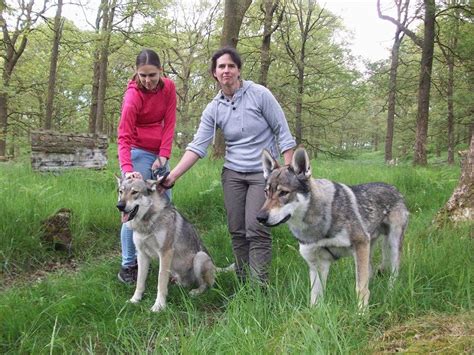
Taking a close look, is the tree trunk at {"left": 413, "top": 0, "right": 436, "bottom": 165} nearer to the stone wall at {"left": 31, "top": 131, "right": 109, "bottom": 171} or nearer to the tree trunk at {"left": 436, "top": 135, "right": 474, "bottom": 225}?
the tree trunk at {"left": 436, "top": 135, "right": 474, "bottom": 225}

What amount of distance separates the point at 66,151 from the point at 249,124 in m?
6.48

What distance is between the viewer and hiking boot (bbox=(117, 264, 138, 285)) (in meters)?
4.06

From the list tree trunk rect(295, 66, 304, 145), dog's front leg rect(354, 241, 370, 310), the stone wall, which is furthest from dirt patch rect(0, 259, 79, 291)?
tree trunk rect(295, 66, 304, 145)

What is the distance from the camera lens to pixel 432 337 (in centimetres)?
196

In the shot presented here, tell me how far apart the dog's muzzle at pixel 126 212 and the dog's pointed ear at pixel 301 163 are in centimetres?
159

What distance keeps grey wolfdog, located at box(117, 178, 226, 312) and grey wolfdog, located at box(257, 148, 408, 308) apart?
4.06 ft

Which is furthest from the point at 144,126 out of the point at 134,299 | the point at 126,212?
the point at 134,299

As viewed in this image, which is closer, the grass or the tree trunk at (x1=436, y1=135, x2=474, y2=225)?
the grass

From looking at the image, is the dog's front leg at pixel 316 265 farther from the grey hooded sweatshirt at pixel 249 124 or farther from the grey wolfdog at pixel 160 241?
the grey wolfdog at pixel 160 241

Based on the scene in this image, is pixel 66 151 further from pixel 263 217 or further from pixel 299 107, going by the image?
pixel 299 107

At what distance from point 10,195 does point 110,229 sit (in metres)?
1.52

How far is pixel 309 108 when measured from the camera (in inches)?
691

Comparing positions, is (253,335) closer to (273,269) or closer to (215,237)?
(273,269)

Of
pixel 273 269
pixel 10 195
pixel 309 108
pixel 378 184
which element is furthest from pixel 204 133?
pixel 309 108
